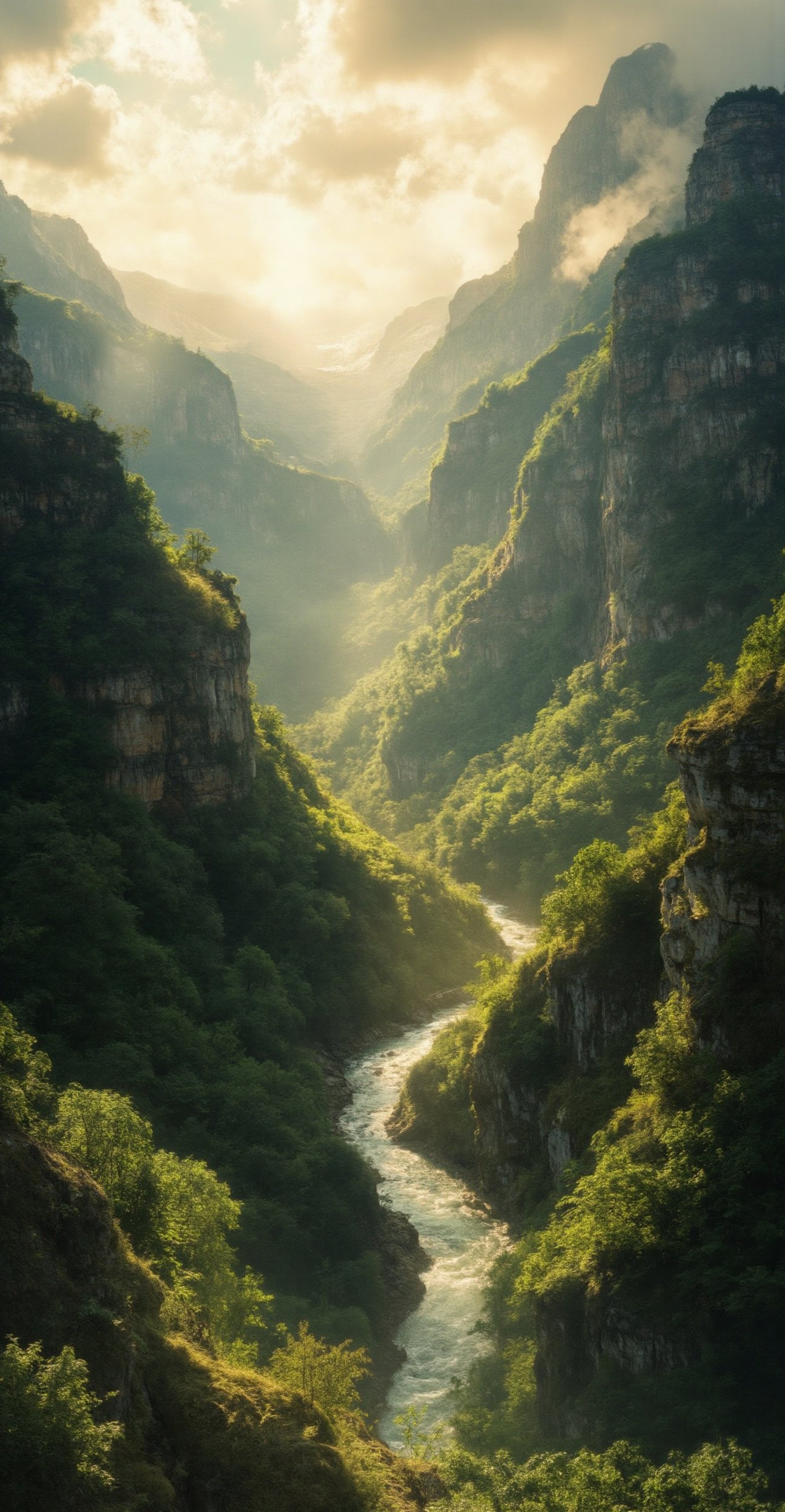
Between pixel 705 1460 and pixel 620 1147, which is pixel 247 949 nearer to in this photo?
pixel 620 1147

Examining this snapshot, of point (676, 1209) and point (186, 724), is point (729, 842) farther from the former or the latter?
point (186, 724)

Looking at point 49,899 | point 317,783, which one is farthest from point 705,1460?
point 317,783

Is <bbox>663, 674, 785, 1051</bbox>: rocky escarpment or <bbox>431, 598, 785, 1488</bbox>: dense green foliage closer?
<bbox>431, 598, 785, 1488</bbox>: dense green foliage

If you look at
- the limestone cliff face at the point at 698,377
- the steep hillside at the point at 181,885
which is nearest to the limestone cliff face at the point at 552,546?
the limestone cliff face at the point at 698,377

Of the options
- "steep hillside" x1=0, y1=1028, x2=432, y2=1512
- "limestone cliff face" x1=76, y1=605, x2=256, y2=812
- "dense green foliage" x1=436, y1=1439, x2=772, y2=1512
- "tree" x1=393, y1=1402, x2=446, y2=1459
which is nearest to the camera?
"steep hillside" x1=0, y1=1028, x2=432, y2=1512

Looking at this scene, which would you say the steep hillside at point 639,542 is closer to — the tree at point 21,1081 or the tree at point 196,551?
the tree at point 196,551

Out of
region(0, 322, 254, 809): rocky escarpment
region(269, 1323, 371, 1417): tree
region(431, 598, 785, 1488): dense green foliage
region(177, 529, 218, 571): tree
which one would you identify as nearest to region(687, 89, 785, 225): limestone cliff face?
region(177, 529, 218, 571): tree

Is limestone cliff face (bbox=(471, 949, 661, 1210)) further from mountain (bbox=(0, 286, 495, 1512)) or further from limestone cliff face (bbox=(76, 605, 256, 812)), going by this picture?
limestone cliff face (bbox=(76, 605, 256, 812))
